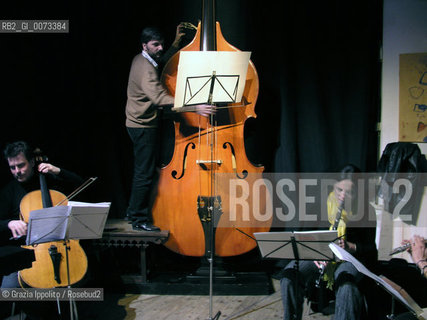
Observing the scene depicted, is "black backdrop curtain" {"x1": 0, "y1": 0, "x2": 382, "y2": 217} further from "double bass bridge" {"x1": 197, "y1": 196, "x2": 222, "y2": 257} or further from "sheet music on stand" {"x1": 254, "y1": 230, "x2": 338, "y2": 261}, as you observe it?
"sheet music on stand" {"x1": 254, "y1": 230, "x2": 338, "y2": 261}

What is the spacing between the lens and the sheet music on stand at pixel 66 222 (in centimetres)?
242

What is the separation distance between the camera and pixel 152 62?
3.37m

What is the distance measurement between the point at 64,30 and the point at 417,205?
3.61m

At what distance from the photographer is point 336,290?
2.65m

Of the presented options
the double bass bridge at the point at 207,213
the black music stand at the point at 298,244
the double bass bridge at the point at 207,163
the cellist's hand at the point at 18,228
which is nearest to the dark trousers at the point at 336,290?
the black music stand at the point at 298,244

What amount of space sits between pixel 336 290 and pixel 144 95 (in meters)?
2.08

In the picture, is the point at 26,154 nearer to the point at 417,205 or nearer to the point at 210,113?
the point at 210,113

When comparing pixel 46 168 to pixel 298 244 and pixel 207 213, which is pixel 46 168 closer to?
pixel 207 213

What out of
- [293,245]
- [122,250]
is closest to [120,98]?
[122,250]

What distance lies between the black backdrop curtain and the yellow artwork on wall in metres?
0.22

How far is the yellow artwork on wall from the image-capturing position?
144 inches

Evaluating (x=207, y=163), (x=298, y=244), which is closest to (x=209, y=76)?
(x=207, y=163)

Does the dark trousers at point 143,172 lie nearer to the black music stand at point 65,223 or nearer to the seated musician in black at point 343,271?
the black music stand at point 65,223

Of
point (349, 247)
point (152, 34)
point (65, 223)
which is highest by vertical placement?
point (152, 34)
